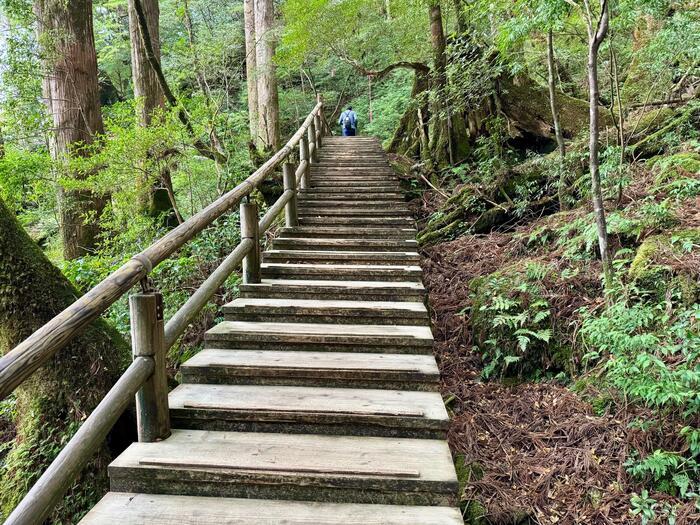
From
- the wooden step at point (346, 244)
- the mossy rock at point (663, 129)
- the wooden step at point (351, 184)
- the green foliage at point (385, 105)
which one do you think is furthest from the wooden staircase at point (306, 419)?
the green foliage at point (385, 105)

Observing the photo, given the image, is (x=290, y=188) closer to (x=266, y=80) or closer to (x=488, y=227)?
(x=488, y=227)

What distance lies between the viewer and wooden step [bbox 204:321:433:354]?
11.6 feet

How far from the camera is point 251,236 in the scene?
4.39 metres

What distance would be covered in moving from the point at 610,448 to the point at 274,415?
2.40 m

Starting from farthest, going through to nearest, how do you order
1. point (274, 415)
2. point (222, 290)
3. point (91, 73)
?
point (91, 73) < point (222, 290) < point (274, 415)

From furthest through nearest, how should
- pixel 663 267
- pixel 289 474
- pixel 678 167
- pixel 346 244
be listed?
pixel 346 244, pixel 678 167, pixel 663 267, pixel 289 474

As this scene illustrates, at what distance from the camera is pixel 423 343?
3.50m

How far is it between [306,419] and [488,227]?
5.08 meters

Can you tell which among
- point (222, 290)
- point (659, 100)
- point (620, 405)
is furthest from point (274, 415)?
point (659, 100)

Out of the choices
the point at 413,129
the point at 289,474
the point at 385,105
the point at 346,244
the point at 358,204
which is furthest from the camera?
the point at 385,105

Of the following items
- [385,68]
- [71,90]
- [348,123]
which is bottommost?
[71,90]

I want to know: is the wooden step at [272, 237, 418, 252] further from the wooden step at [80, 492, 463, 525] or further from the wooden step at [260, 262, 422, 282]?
the wooden step at [80, 492, 463, 525]

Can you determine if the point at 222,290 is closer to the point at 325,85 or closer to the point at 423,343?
the point at 423,343

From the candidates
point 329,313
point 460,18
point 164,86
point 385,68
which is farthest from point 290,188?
point 460,18
